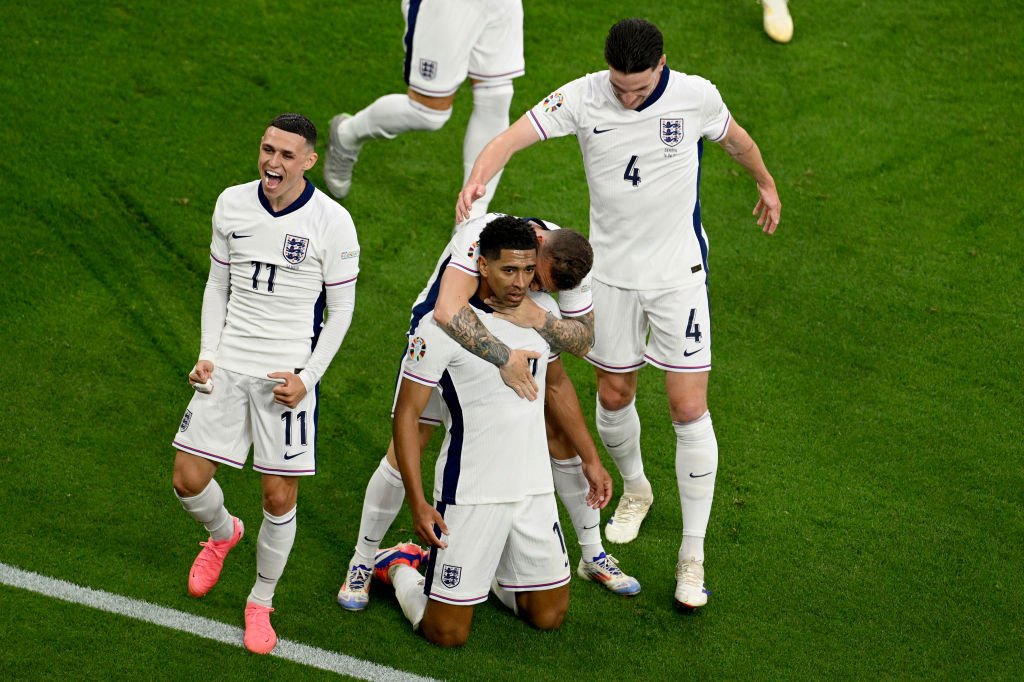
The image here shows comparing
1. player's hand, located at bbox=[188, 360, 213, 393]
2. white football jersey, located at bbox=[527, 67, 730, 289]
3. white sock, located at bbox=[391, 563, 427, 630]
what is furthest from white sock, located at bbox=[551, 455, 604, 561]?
player's hand, located at bbox=[188, 360, 213, 393]

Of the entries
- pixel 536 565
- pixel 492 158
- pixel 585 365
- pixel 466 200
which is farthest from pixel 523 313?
pixel 585 365

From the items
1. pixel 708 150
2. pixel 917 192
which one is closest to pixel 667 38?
pixel 708 150

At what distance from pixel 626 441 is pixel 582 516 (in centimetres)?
46

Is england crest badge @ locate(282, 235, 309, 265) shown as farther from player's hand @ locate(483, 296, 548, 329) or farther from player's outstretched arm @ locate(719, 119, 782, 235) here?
player's outstretched arm @ locate(719, 119, 782, 235)

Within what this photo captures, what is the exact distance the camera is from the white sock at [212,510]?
4.52 metres

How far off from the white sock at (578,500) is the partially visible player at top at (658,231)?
38 cm

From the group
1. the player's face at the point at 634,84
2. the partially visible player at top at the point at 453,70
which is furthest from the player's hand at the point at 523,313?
the partially visible player at top at the point at 453,70

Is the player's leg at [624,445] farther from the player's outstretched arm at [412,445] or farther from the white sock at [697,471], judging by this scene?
the player's outstretched arm at [412,445]

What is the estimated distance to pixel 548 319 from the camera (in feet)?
14.7

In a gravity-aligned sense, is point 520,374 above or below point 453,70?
below

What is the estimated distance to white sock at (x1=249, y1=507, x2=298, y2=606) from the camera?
14.8 feet

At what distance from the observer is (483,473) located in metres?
4.52

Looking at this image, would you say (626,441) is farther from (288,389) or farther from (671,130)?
(288,389)

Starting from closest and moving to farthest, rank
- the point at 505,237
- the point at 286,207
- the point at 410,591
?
the point at 505,237, the point at 286,207, the point at 410,591
